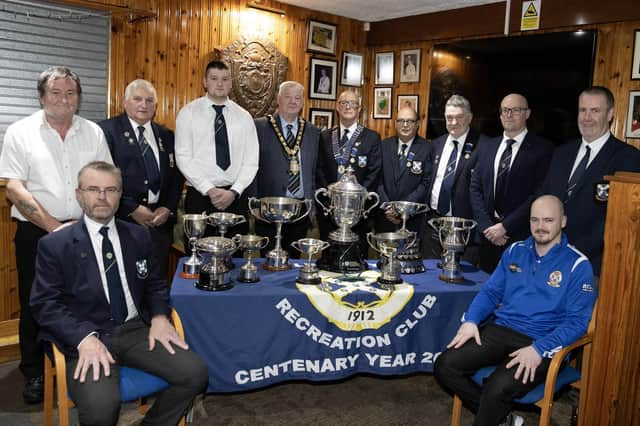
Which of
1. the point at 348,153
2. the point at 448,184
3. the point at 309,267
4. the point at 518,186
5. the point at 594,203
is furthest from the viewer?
the point at 348,153

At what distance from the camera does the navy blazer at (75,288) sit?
2.27 metres

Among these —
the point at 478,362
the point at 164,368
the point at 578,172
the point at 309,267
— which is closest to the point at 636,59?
the point at 578,172

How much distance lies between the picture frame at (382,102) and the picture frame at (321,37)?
2.43 feet

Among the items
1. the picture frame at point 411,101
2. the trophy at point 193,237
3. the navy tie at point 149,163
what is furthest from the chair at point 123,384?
the picture frame at point 411,101

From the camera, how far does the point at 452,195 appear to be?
414 centimetres

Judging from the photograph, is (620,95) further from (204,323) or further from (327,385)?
(204,323)

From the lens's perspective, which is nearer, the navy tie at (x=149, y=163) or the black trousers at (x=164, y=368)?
the black trousers at (x=164, y=368)

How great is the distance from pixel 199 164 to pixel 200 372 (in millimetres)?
1749

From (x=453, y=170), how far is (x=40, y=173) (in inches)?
110

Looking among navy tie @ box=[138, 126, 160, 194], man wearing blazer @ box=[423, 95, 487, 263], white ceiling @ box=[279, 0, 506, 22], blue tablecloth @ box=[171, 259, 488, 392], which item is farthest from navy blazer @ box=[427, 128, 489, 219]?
white ceiling @ box=[279, 0, 506, 22]

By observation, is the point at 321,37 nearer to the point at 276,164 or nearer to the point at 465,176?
the point at 276,164

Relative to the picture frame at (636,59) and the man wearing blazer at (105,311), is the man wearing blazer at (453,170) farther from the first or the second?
the man wearing blazer at (105,311)

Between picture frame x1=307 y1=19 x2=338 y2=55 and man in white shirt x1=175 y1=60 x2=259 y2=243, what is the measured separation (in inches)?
106

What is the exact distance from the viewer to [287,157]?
13.3 feet
